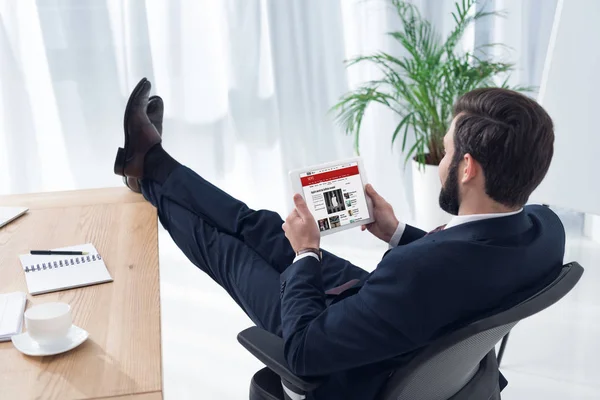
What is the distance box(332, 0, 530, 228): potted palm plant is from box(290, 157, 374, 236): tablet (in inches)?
46.4

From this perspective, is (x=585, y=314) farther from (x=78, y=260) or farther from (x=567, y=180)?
(x=78, y=260)

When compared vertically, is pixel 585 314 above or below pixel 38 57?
below

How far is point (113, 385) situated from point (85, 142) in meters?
2.32

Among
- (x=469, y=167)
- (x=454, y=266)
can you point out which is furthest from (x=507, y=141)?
(x=454, y=266)

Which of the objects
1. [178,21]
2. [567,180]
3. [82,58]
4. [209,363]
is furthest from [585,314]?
Result: [82,58]

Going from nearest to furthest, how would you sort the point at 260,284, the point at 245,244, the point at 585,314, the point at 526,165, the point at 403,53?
the point at 526,165 → the point at 260,284 → the point at 245,244 → the point at 585,314 → the point at 403,53

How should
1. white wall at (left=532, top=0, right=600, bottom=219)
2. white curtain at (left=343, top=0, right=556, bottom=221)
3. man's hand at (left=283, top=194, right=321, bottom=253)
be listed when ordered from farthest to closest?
1. white curtain at (left=343, top=0, right=556, bottom=221)
2. white wall at (left=532, top=0, right=600, bottom=219)
3. man's hand at (left=283, top=194, right=321, bottom=253)

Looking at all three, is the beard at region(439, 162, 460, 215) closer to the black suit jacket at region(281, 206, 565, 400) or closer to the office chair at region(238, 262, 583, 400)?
the black suit jacket at region(281, 206, 565, 400)

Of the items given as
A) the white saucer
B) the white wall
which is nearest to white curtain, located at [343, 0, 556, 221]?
the white wall

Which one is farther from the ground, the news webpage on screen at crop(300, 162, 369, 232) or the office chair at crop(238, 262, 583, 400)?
the news webpage on screen at crop(300, 162, 369, 232)

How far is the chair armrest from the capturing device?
1280 millimetres

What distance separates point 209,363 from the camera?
236cm

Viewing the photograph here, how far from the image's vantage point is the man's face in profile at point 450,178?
4.42 ft

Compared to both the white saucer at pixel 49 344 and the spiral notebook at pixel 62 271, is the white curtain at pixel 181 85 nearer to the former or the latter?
the spiral notebook at pixel 62 271
